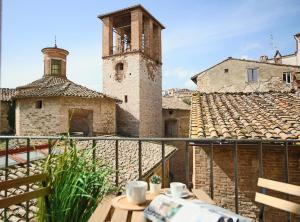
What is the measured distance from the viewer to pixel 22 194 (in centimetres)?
189

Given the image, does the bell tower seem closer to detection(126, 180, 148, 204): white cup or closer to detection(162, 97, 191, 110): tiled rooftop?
detection(162, 97, 191, 110): tiled rooftop

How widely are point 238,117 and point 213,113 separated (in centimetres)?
107

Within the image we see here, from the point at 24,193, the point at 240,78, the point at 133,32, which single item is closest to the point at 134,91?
the point at 133,32

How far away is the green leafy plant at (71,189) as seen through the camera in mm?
2079

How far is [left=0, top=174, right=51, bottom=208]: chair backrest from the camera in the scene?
1.79 meters

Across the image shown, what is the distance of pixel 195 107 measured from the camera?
10836 millimetres

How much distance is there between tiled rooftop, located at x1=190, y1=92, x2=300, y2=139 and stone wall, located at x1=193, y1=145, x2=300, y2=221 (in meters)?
0.66

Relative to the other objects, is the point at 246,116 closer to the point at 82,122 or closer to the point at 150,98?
the point at 150,98

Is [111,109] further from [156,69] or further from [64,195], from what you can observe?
[64,195]

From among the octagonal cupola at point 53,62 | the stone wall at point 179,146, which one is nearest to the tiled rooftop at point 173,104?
the stone wall at point 179,146

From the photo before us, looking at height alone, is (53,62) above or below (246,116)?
above

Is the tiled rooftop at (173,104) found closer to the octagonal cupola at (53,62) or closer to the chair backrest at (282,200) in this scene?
the octagonal cupola at (53,62)

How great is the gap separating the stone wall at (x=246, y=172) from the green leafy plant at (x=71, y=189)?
6141mm

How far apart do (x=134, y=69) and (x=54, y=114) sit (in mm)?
6786
